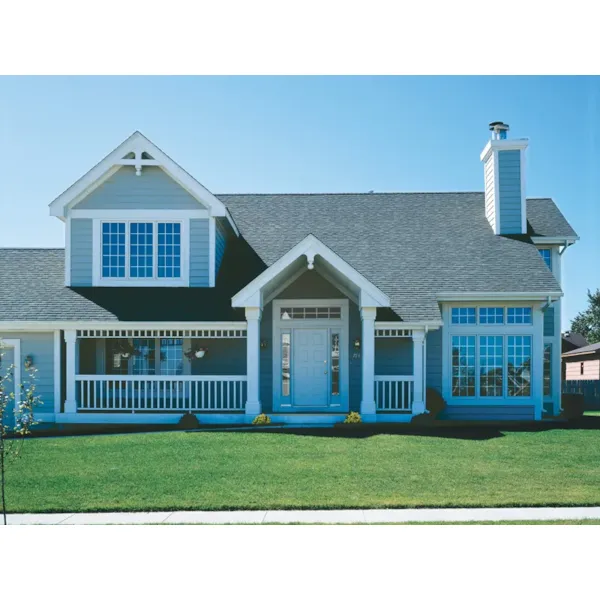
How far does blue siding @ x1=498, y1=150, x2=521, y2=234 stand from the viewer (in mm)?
19406

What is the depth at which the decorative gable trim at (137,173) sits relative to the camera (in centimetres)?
1678

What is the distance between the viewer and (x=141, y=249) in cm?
1720


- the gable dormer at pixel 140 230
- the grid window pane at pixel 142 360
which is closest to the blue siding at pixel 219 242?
the gable dormer at pixel 140 230

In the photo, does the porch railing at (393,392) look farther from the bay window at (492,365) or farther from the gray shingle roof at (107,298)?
the gray shingle roof at (107,298)

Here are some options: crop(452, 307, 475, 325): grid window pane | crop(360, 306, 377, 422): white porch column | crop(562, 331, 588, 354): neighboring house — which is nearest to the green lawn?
crop(360, 306, 377, 422): white porch column

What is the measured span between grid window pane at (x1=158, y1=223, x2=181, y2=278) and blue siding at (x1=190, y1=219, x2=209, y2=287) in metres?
0.35

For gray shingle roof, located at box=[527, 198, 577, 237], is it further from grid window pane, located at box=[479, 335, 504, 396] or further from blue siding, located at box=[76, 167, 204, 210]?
blue siding, located at box=[76, 167, 204, 210]

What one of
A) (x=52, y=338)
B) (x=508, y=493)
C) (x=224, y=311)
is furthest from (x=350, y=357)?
(x=508, y=493)

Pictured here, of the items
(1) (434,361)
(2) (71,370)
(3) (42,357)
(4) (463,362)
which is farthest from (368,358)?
(3) (42,357)

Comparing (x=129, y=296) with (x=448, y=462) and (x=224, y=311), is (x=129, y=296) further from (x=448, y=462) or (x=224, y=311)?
(x=448, y=462)

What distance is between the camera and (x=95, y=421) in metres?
15.8

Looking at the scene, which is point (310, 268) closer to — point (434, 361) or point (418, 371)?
point (418, 371)

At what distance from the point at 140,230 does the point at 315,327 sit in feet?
16.7

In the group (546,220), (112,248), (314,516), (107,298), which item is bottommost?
(314,516)
